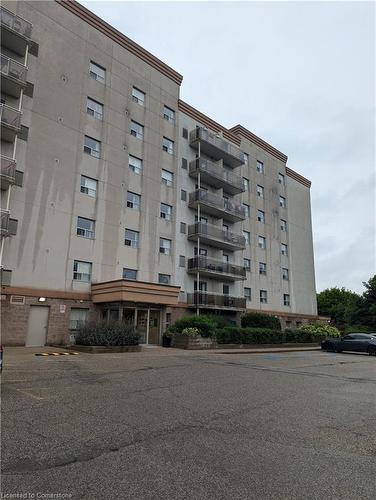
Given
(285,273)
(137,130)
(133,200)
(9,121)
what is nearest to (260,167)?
(285,273)

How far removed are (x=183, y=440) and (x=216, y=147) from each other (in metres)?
34.5

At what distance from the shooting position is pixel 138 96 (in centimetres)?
3303

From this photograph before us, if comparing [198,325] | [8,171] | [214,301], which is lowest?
[198,325]

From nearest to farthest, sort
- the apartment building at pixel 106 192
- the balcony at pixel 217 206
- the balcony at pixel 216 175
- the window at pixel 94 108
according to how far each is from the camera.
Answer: the apartment building at pixel 106 192 → the window at pixel 94 108 → the balcony at pixel 217 206 → the balcony at pixel 216 175

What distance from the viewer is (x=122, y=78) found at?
31.7 m

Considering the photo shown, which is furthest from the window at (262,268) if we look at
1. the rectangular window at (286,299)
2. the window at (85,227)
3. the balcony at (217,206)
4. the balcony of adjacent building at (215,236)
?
the window at (85,227)

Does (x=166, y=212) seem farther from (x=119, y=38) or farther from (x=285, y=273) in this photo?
(x=285, y=273)

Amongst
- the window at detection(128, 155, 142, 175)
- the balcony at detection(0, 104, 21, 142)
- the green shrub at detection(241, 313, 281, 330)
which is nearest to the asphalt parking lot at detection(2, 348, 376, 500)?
the balcony at detection(0, 104, 21, 142)

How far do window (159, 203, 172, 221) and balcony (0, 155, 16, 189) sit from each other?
509 inches

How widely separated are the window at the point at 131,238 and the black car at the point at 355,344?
54.8 feet

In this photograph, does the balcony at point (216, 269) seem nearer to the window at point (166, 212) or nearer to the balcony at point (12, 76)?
the window at point (166, 212)

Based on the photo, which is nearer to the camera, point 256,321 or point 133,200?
point 133,200

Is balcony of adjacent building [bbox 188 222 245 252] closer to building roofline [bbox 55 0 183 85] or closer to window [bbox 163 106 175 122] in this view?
window [bbox 163 106 175 122]

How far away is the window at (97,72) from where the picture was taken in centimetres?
2973
